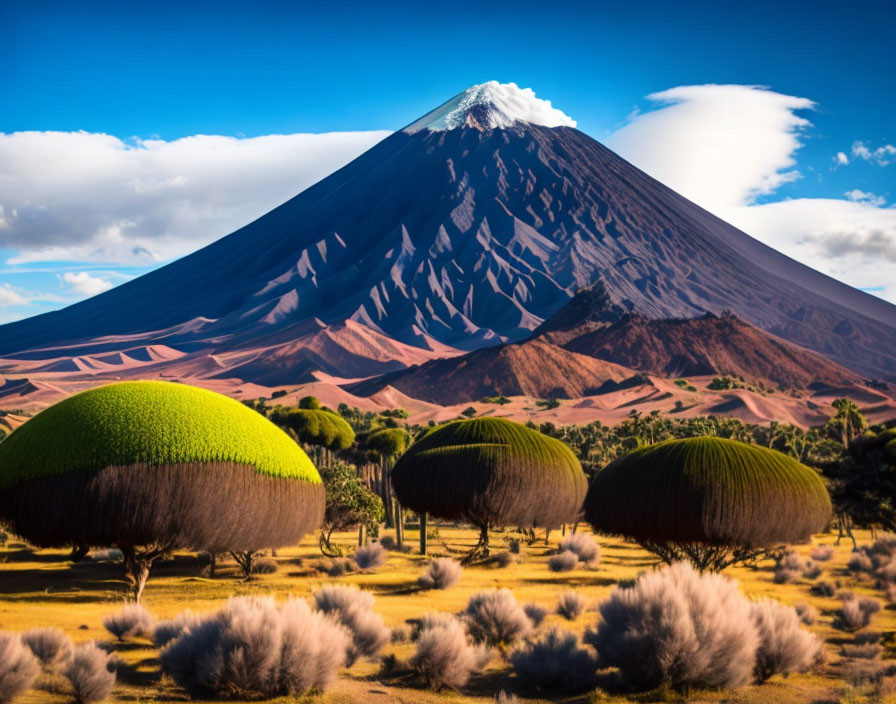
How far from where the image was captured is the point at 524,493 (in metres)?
26.2

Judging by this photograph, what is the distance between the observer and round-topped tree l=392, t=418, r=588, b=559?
85.1ft

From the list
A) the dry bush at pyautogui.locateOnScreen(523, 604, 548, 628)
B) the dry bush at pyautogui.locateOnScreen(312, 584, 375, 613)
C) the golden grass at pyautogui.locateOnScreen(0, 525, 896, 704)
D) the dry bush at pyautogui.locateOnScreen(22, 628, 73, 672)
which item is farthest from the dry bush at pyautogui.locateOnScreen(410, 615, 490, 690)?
the dry bush at pyautogui.locateOnScreen(22, 628, 73, 672)

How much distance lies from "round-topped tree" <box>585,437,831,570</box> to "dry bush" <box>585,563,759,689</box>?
6794 millimetres

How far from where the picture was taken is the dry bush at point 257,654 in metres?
11.8

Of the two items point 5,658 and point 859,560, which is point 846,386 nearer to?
point 859,560

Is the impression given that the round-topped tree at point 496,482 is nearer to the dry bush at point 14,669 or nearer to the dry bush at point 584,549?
the dry bush at point 584,549

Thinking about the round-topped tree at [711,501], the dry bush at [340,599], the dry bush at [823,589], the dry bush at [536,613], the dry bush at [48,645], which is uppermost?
the round-topped tree at [711,501]

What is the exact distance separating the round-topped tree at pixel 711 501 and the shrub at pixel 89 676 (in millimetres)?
12133

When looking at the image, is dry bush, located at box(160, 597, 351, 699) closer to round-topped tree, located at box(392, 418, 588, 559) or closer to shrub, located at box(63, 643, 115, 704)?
shrub, located at box(63, 643, 115, 704)

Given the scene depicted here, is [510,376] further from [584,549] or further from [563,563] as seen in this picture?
[563,563]

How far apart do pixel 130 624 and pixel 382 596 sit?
8156mm

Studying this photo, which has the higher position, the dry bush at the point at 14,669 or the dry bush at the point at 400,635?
the dry bush at the point at 14,669

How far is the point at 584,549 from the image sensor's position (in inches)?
1232

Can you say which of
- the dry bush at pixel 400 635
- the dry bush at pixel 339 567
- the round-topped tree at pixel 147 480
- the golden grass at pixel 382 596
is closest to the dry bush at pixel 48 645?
the golden grass at pixel 382 596
